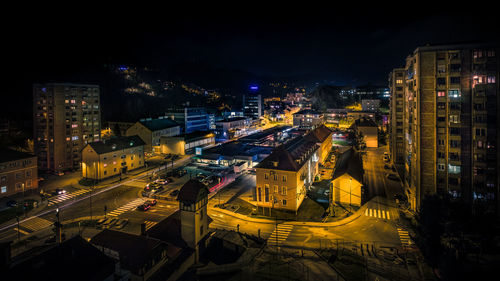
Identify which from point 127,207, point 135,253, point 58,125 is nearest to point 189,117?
point 58,125

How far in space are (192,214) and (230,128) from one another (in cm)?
7049

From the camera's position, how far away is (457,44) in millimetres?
30609

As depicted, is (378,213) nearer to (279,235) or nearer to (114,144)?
(279,235)

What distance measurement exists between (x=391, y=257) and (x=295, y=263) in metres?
8.74

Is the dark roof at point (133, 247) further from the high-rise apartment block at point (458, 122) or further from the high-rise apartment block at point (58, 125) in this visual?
the high-rise apartment block at point (58, 125)

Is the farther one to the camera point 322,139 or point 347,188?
point 322,139

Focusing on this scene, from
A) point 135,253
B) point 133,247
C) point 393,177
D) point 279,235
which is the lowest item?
point 279,235

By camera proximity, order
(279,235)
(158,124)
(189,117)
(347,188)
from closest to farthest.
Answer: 1. (279,235)
2. (347,188)
3. (158,124)
4. (189,117)

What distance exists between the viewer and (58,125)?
52156mm

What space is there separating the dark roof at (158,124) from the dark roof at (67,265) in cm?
5462

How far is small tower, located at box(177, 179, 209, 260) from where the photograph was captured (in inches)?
864

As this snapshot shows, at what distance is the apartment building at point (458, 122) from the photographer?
29.4 metres

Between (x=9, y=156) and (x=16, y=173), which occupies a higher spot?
(x=9, y=156)

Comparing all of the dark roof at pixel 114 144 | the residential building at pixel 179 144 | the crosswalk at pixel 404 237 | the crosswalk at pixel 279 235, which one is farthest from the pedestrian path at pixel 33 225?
the crosswalk at pixel 404 237
